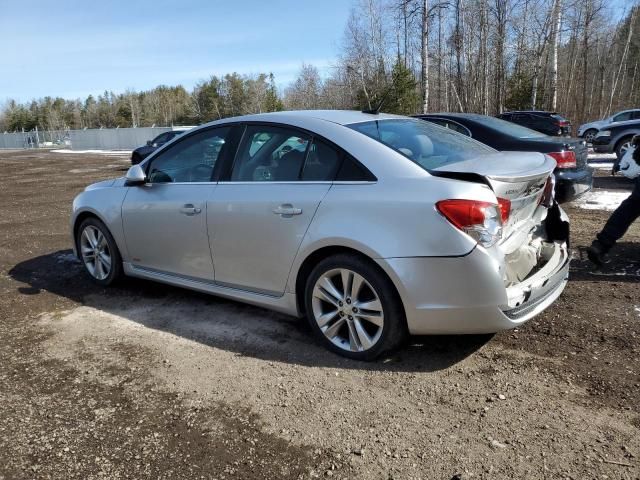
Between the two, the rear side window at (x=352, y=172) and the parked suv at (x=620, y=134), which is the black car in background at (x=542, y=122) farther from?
the rear side window at (x=352, y=172)

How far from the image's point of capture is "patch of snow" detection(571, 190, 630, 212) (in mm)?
8328

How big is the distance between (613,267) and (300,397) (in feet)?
12.2

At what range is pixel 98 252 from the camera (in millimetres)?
5215

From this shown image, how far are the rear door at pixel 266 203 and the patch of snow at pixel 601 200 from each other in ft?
19.2

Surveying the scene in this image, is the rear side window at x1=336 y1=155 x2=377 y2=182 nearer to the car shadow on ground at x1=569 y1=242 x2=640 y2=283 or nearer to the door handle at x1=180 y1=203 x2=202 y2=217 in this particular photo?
the door handle at x1=180 y1=203 x2=202 y2=217

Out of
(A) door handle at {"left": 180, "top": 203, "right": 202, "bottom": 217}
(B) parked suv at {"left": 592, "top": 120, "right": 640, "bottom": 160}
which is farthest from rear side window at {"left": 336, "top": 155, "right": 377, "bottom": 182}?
(B) parked suv at {"left": 592, "top": 120, "right": 640, "bottom": 160}

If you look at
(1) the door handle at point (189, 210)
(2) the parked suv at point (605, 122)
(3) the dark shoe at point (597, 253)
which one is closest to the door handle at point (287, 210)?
(1) the door handle at point (189, 210)

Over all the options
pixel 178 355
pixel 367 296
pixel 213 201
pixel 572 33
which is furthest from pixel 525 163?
pixel 572 33

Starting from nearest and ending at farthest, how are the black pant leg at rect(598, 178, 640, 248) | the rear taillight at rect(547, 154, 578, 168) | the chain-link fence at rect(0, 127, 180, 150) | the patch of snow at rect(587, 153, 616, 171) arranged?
the black pant leg at rect(598, 178, 640, 248), the rear taillight at rect(547, 154, 578, 168), the patch of snow at rect(587, 153, 616, 171), the chain-link fence at rect(0, 127, 180, 150)

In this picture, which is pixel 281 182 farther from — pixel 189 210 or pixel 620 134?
pixel 620 134

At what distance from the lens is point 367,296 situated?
10.9ft

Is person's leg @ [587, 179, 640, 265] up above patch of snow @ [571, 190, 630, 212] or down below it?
above

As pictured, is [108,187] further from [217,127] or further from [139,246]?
[217,127]

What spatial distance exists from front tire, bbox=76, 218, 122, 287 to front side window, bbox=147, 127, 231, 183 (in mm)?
879
